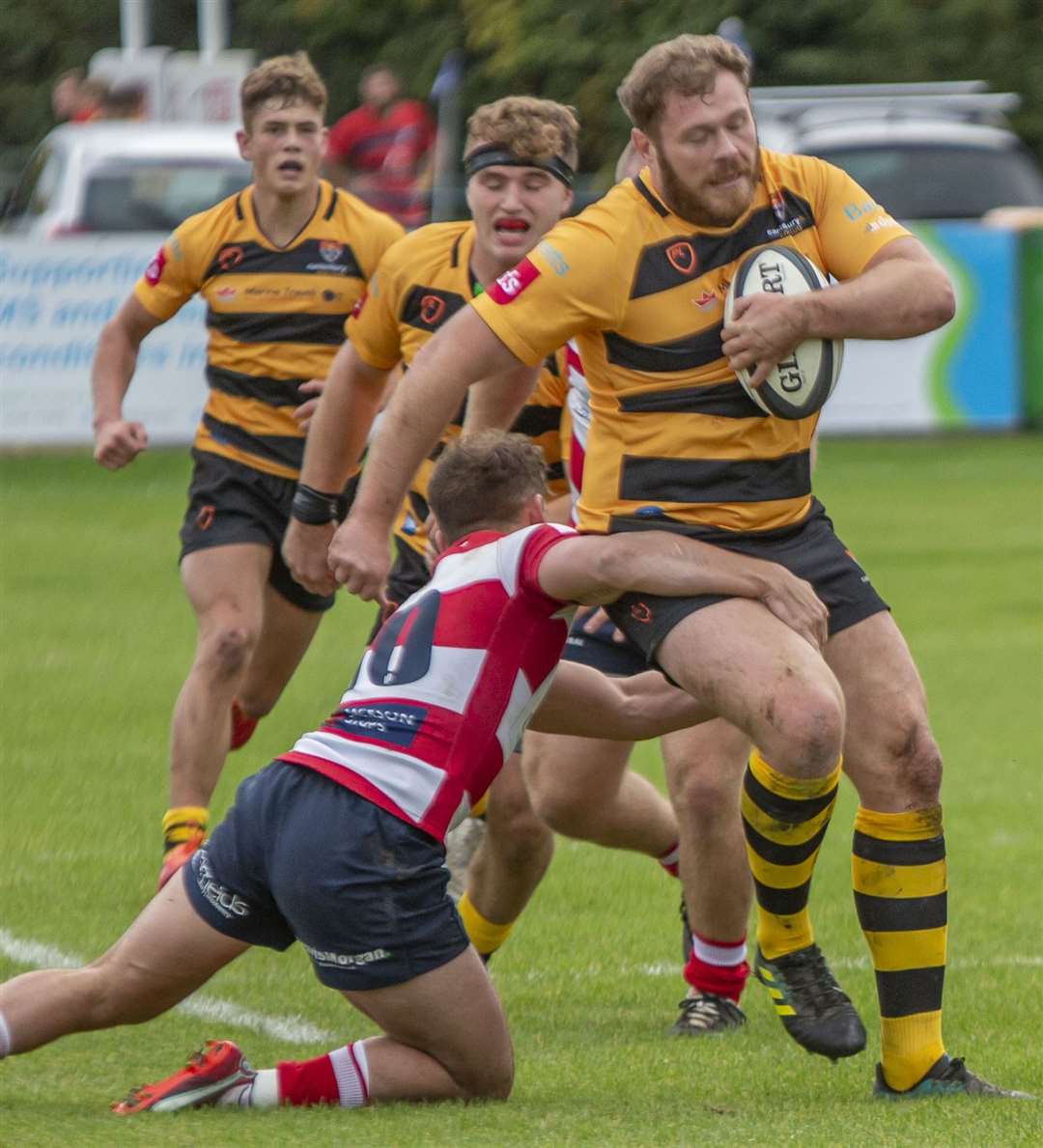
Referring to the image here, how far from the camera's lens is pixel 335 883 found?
192 inches

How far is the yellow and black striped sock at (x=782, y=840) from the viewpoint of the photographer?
501 cm

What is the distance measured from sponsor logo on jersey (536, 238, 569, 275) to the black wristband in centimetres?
149

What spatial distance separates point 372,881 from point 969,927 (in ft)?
8.75

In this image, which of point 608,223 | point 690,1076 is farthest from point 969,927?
point 608,223

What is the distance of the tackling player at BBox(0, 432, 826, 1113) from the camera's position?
4.93 metres

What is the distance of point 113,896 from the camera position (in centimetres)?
738

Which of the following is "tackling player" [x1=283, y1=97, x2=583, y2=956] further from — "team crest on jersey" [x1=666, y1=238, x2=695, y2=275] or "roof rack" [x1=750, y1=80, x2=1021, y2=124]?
"roof rack" [x1=750, y1=80, x2=1021, y2=124]

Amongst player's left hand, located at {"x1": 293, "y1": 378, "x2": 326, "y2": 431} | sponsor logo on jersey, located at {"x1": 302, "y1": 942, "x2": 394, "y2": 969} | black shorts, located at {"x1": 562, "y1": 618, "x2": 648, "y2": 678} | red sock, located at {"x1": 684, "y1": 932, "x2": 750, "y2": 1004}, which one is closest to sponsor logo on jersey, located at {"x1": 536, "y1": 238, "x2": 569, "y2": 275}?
sponsor logo on jersey, located at {"x1": 302, "y1": 942, "x2": 394, "y2": 969}

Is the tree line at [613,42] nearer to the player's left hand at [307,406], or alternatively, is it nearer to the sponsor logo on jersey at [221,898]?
the player's left hand at [307,406]

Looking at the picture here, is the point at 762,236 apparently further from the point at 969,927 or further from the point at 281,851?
the point at 969,927

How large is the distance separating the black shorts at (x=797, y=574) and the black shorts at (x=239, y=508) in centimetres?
288

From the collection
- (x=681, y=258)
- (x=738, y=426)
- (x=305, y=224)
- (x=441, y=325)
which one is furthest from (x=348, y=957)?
(x=305, y=224)

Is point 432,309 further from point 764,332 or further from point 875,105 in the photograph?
point 875,105

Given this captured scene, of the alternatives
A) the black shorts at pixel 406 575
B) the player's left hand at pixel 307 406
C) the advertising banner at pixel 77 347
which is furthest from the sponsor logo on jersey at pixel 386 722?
the advertising banner at pixel 77 347
